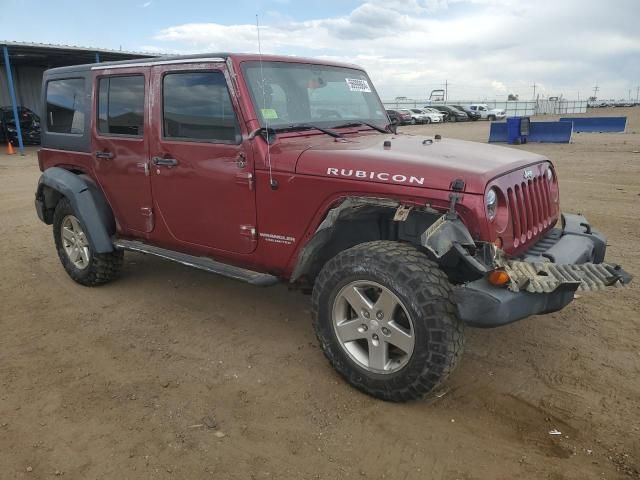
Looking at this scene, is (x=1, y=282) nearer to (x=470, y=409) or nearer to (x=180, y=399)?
(x=180, y=399)

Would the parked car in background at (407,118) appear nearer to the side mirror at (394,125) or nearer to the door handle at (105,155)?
the side mirror at (394,125)

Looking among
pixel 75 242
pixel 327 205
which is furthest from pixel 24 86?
pixel 327 205

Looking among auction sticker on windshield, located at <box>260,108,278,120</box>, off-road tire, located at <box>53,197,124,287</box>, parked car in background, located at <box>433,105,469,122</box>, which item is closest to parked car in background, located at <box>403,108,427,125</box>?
parked car in background, located at <box>433,105,469,122</box>

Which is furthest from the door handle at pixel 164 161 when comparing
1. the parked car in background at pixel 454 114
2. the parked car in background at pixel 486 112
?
the parked car in background at pixel 486 112

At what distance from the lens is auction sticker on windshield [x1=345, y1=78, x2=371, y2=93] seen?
440 cm

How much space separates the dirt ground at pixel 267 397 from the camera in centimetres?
256

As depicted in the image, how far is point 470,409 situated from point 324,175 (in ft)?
5.30

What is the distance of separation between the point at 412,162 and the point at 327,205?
58cm

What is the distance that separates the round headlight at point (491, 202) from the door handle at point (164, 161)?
90.3 inches

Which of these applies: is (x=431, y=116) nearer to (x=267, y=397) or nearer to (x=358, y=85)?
(x=358, y=85)

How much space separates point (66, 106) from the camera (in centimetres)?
496

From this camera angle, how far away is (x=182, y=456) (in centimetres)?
262

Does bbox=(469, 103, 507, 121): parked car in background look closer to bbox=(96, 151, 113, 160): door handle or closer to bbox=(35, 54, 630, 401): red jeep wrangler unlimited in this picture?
bbox=(35, 54, 630, 401): red jeep wrangler unlimited

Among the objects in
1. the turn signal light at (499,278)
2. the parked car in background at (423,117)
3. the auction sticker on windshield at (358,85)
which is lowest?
the parked car in background at (423,117)
